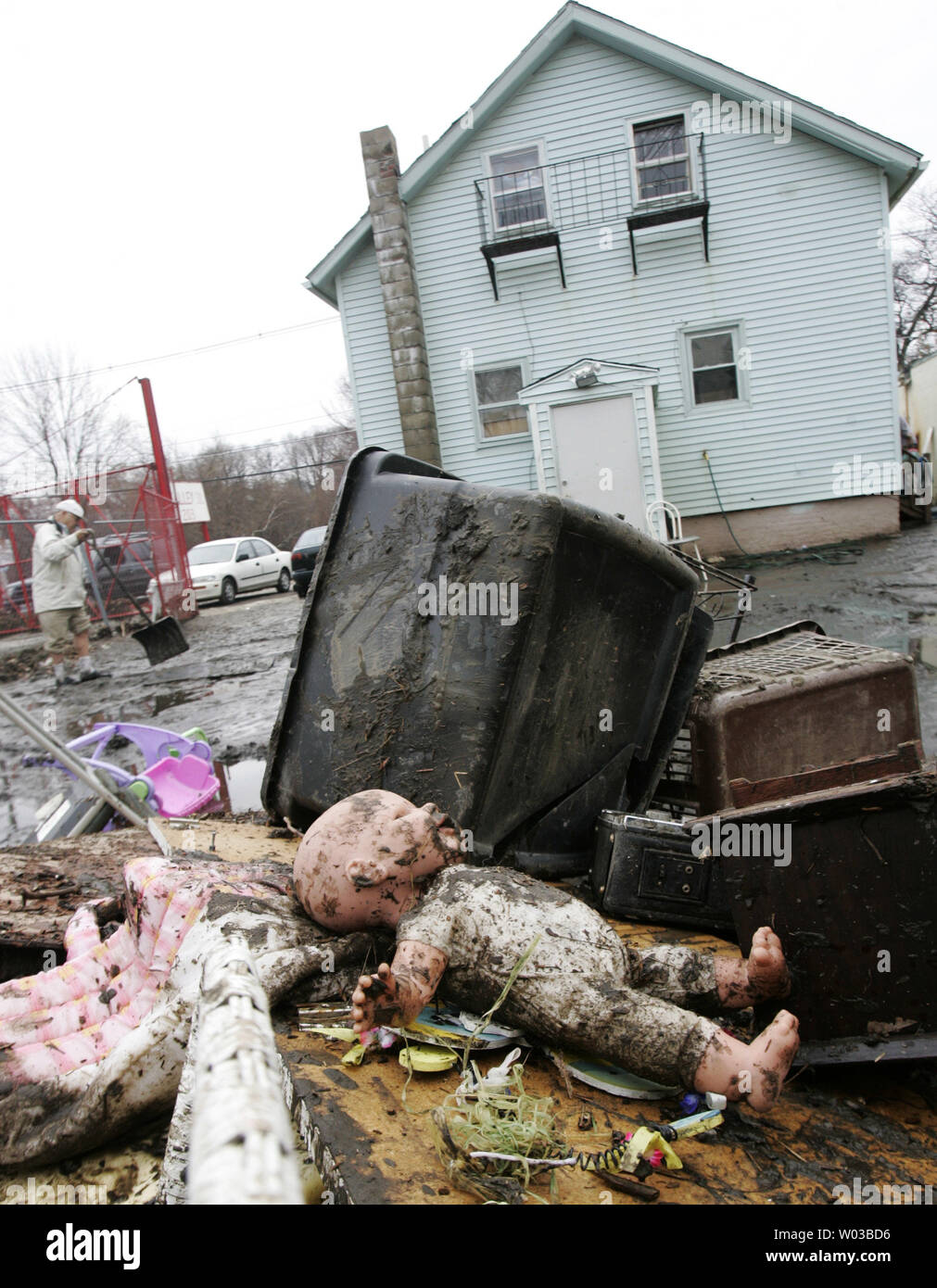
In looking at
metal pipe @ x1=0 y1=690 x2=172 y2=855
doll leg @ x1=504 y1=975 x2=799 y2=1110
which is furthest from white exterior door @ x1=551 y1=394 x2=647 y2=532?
doll leg @ x1=504 y1=975 x2=799 y2=1110

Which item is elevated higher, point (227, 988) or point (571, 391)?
point (571, 391)

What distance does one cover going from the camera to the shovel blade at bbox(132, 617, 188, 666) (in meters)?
8.95

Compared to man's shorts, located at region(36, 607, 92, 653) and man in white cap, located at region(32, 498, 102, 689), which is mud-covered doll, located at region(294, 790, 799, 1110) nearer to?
man in white cap, located at region(32, 498, 102, 689)

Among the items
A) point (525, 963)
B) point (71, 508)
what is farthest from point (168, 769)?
point (71, 508)

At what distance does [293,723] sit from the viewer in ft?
10.8

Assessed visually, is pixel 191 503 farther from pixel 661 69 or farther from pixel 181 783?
pixel 181 783

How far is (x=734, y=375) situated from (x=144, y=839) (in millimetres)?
12409

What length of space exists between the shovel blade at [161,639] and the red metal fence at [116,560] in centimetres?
617

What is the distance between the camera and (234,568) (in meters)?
19.2

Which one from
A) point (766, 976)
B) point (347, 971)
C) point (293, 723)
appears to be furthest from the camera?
point (293, 723)

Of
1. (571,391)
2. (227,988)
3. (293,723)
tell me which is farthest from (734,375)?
(227,988)

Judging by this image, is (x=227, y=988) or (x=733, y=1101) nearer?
(x=227, y=988)

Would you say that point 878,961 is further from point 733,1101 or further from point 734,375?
point 734,375

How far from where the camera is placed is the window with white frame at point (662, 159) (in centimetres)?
1330
